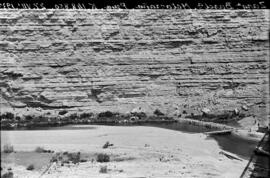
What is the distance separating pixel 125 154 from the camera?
21.0 metres

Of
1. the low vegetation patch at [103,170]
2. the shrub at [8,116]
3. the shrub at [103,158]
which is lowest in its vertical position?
the low vegetation patch at [103,170]

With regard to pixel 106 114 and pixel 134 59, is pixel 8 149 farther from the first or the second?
pixel 134 59

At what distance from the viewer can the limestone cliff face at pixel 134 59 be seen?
30.1 meters

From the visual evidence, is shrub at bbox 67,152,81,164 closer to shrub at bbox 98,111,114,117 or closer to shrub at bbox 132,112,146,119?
shrub at bbox 98,111,114,117

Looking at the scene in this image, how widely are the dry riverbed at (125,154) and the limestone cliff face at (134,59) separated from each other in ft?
12.5

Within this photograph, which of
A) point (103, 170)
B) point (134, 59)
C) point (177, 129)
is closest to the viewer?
point (103, 170)

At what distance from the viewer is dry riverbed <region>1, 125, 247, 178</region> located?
18016 millimetres

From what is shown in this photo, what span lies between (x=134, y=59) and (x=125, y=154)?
1069 cm

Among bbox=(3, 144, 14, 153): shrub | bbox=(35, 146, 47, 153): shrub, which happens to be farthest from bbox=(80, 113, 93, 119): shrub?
bbox=(3, 144, 14, 153): shrub

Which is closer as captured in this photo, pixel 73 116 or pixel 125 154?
pixel 125 154

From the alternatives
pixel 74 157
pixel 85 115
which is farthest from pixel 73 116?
pixel 74 157

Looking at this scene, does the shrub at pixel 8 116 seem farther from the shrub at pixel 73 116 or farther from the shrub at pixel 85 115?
the shrub at pixel 85 115

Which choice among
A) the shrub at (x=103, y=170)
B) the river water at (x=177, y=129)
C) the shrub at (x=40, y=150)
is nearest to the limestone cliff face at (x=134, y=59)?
the river water at (x=177, y=129)

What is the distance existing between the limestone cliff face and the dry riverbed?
12.5 ft
